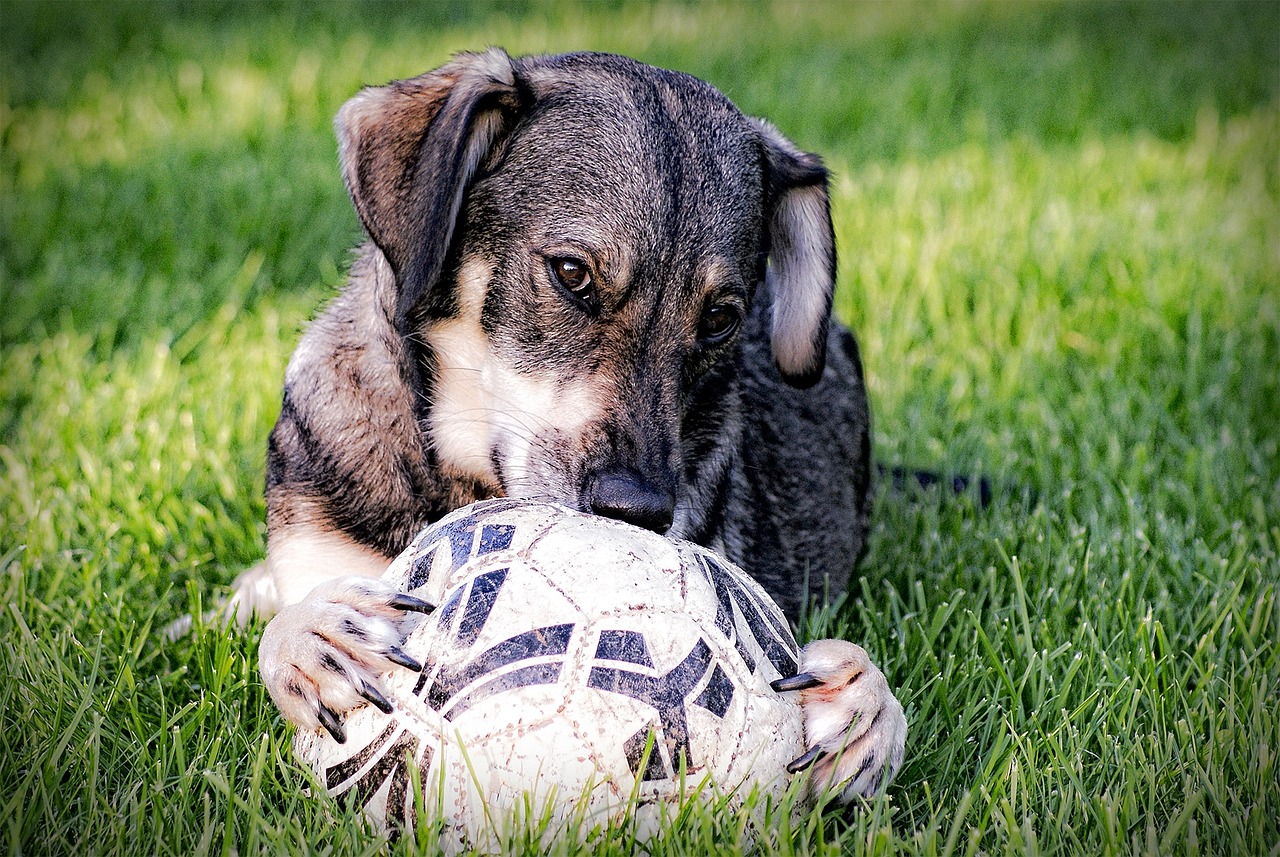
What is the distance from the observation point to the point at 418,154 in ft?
10.4

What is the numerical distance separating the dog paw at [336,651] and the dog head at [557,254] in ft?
1.86

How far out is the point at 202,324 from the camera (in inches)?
222

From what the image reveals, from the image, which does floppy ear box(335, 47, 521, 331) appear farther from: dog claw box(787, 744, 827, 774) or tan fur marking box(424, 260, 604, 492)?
dog claw box(787, 744, 827, 774)

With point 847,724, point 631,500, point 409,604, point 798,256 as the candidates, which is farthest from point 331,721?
point 798,256

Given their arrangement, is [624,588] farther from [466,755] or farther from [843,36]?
[843,36]

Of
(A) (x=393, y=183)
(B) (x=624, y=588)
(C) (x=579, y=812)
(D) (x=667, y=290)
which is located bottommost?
(C) (x=579, y=812)

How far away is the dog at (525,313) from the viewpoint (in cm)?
308

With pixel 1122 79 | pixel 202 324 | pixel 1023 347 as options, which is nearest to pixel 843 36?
pixel 1122 79

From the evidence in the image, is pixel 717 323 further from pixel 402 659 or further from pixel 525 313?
pixel 402 659

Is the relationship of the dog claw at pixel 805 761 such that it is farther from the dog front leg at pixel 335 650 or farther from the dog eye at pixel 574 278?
the dog eye at pixel 574 278

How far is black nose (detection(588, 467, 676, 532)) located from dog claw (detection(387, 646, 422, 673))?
1.99ft

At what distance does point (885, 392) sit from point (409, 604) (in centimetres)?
347

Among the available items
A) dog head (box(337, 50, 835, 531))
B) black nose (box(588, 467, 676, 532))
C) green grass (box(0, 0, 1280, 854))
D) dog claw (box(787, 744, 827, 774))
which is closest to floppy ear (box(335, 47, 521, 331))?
dog head (box(337, 50, 835, 531))

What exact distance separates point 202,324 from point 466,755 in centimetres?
389
